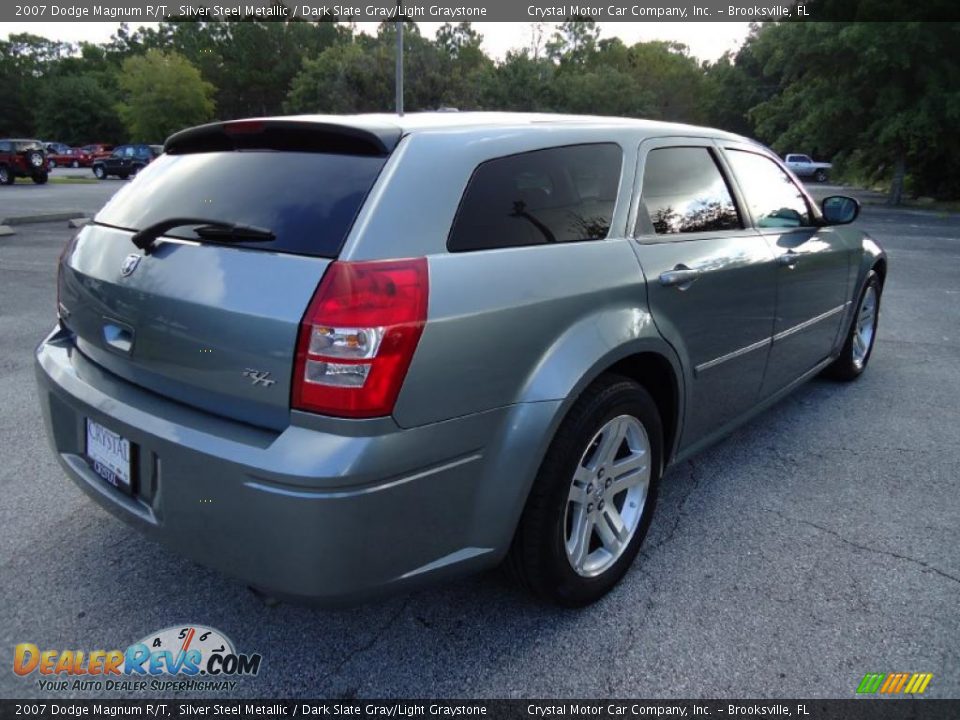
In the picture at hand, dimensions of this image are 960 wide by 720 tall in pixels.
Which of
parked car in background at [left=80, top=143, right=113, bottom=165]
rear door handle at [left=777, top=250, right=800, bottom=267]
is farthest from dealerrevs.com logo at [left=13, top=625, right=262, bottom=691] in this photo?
parked car in background at [left=80, top=143, right=113, bottom=165]

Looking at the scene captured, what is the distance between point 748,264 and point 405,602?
2.06 metres

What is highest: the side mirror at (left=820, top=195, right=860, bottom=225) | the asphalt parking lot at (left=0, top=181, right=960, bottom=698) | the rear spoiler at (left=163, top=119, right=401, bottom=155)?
the rear spoiler at (left=163, top=119, right=401, bottom=155)

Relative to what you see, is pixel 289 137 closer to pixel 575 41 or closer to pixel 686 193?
pixel 686 193

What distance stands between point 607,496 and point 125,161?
38.3m

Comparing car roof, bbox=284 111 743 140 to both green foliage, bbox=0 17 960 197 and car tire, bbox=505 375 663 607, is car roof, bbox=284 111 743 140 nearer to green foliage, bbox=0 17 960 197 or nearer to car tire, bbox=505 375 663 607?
car tire, bbox=505 375 663 607

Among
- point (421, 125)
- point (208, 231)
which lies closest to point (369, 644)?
point (208, 231)

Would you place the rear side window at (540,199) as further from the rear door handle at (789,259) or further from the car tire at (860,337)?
the car tire at (860,337)

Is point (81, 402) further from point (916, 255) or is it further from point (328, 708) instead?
point (916, 255)

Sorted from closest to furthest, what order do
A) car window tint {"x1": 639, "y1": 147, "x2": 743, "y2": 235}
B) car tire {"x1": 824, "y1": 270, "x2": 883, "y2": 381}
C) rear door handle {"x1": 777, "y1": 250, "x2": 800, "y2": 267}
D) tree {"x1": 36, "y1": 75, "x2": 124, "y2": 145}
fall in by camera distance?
1. car window tint {"x1": 639, "y1": 147, "x2": 743, "y2": 235}
2. rear door handle {"x1": 777, "y1": 250, "x2": 800, "y2": 267}
3. car tire {"x1": 824, "y1": 270, "x2": 883, "y2": 381}
4. tree {"x1": 36, "y1": 75, "x2": 124, "y2": 145}

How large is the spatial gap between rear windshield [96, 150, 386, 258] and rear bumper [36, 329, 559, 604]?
52 centimetres

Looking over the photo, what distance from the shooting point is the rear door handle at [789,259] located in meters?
3.44

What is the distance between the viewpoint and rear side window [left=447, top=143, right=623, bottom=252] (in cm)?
206

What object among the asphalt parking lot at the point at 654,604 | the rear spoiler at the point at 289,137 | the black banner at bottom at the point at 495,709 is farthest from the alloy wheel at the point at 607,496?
the rear spoiler at the point at 289,137

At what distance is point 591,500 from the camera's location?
244cm
